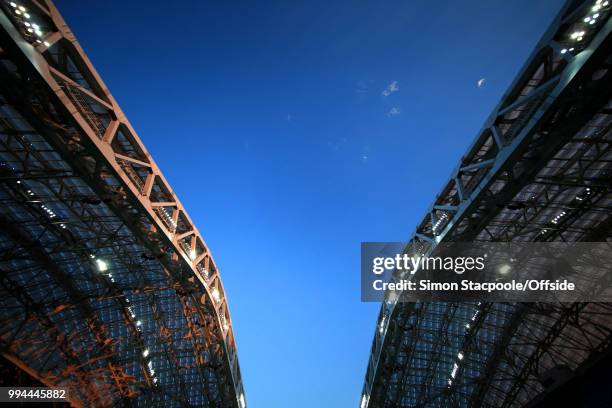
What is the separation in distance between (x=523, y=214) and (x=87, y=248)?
24.6 m

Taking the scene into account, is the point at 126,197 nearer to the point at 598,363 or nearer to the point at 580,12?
the point at 580,12

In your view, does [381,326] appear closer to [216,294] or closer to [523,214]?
[216,294]

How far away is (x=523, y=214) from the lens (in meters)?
18.7

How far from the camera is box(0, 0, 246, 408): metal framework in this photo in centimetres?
1178

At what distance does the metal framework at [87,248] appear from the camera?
11781 millimetres

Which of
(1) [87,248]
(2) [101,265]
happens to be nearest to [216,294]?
(2) [101,265]

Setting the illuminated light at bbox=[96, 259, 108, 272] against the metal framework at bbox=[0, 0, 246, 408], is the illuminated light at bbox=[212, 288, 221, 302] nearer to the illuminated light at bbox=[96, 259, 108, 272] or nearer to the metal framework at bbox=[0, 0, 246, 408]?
the metal framework at bbox=[0, 0, 246, 408]

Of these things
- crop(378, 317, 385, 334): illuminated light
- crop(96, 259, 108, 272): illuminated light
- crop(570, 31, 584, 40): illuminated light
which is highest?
crop(570, 31, 584, 40): illuminated light

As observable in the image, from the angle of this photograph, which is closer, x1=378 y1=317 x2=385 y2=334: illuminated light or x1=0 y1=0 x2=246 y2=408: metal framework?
x1=0 y1=0 x2=246 y2=408: metal framework

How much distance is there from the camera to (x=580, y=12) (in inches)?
393

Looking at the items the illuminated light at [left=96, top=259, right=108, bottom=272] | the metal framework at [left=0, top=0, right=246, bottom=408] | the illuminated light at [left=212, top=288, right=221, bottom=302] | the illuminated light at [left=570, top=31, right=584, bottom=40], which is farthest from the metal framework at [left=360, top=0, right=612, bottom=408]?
the illuminated light at [left=96, top=259, right=108, bottom=272]

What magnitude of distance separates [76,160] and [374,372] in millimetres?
28808

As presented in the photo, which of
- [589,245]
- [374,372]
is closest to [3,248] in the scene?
[374,372]

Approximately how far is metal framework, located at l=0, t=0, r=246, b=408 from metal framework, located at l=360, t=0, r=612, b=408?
1449cm
